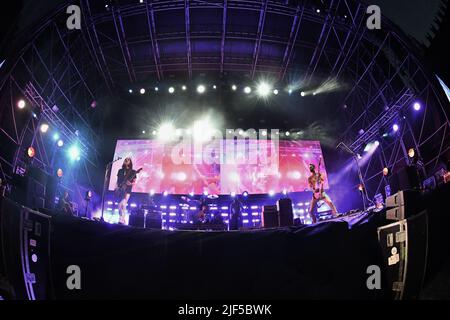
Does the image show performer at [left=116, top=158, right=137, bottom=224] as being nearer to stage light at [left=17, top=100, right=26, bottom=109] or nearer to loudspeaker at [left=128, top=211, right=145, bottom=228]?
loudspeaker at [left=128, top=211, right=145, bottom=228]

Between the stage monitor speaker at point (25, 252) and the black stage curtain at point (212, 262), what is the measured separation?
0.14 m

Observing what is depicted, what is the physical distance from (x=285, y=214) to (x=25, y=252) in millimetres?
4782

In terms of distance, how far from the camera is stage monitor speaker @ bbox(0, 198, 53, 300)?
10.8 ft

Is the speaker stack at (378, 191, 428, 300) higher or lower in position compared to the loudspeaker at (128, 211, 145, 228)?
lower

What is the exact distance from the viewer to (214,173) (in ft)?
39.8

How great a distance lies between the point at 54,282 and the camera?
3473mm

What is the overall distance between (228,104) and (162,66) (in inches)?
137

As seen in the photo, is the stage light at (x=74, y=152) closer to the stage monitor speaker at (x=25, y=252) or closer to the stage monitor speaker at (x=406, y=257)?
the stage monitor speaker at (x=25, y=252)

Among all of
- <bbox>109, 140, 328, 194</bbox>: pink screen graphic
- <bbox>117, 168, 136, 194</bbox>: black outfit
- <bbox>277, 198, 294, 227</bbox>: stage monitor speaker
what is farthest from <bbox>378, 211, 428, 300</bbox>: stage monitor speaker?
<bbox>109, 140, 328, 194</bbox>: pink screen graphic

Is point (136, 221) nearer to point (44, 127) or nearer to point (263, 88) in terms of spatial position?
point (44, 127)

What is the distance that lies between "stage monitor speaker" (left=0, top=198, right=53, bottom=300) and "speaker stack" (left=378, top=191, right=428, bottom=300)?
447 centimetres

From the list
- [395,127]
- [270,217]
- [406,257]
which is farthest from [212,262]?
[395,127]

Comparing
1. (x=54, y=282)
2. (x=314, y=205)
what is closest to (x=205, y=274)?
(x=54, y=282)
